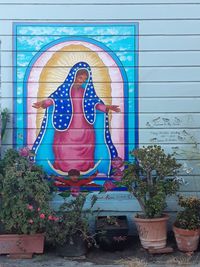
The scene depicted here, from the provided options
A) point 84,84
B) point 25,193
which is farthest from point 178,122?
point 25,193

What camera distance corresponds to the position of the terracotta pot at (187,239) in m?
6.99

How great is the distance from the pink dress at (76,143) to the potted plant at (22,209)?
27.6 inches

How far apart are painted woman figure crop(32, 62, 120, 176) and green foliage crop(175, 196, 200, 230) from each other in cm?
124

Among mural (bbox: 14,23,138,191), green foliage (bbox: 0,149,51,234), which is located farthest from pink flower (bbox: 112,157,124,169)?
green foliage (bbox: 0,149,51,234)

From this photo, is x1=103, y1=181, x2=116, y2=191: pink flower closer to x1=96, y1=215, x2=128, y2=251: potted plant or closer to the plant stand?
x1=96, y1=215, x2=128, y2=251: potted plant

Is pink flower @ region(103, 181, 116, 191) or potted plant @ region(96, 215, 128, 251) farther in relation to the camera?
pink flower @ region(103, 181, 116, 191)

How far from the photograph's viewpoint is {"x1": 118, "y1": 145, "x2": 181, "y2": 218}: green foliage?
278 inches

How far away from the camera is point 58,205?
7.78 meters

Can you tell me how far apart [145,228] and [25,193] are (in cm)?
161

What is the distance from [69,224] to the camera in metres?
6.95

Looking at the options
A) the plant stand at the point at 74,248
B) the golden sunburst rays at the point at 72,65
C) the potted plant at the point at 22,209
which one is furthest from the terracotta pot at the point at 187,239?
the golden sunburst rays at the point at 72,65

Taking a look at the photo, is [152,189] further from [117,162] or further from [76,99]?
[76,99]

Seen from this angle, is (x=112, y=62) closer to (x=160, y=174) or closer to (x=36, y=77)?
(x=36, y=77)
